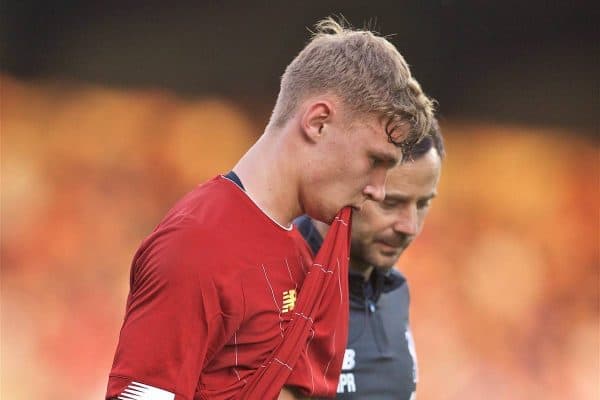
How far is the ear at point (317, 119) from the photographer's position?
1593 mm

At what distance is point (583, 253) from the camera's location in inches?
189

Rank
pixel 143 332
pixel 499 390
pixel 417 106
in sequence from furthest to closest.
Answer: pixel 499 390, pixel 417 106, pixel 143 332

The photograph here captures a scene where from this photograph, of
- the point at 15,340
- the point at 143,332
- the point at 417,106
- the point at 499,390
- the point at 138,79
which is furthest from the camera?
the point at 499,390

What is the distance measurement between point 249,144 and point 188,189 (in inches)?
14.5

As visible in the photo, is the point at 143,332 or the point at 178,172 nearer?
the point at 143,332

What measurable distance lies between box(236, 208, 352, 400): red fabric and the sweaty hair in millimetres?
208

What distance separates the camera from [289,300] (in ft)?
5.23

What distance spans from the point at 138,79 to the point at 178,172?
446 millimetres

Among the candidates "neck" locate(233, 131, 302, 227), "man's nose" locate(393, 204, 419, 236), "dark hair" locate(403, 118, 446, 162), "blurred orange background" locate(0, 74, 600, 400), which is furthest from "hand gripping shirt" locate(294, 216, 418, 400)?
"blurred orange background" locate(0, 74, 600, 400)

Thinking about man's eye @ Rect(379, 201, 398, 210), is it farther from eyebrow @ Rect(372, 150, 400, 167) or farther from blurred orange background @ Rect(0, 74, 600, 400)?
blurred orange background @ Rect(0, 74, 600, 400)

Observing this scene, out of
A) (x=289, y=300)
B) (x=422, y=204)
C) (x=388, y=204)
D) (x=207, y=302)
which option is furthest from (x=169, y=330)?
(x=422, y=204)

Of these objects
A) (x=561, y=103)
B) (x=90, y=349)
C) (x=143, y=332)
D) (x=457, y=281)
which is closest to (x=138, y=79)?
(x=90, y=349)

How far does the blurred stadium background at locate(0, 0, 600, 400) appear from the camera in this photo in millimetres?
3723

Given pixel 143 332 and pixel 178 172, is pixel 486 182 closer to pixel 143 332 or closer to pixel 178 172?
pixel 178 172
